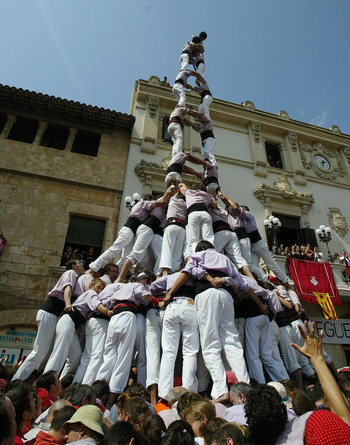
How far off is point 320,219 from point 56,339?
45.9ft

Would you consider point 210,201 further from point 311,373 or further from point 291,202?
point 291,202

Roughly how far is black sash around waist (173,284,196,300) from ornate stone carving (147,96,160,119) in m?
12.8

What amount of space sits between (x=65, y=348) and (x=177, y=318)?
6.07 ft

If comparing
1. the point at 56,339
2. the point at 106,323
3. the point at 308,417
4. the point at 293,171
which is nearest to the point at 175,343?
the point at 106,323

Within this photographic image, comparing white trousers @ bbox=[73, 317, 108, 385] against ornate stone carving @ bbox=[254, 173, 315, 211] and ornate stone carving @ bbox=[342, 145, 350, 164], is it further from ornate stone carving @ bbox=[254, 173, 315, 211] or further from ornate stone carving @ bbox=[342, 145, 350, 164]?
ornate stone carving @ bbox=[342, 145, 350, 164]

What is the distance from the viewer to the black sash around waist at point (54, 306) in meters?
4.94

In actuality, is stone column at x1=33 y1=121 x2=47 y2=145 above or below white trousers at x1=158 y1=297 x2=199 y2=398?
above

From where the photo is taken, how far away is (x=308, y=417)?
1.72 metres

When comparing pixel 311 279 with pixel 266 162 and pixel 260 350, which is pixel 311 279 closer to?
pixel 266 162

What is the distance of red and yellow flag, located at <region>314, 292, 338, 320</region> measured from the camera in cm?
1070

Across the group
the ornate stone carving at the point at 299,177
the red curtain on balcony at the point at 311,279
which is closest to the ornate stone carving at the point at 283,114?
the ornate stone carving at the point at 299,177

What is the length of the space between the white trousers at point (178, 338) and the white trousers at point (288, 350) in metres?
2.10

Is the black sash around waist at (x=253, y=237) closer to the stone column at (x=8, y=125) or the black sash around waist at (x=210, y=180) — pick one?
the black sash around waist at (x=210, y=180)

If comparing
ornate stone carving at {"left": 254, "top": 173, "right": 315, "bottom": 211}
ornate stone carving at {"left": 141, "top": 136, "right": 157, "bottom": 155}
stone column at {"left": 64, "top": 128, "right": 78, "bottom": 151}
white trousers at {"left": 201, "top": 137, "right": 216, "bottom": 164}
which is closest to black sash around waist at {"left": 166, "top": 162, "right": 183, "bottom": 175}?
white trousers at {"left": 201, "top": 137, "right": 216, "bottom": 164}
